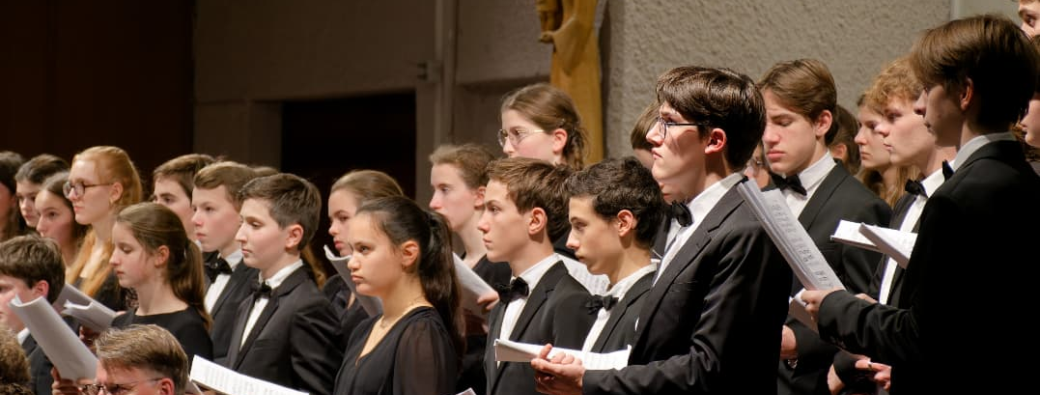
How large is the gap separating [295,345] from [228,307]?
0.60 meters

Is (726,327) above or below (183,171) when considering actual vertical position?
above

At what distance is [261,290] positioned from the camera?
3.93 meters

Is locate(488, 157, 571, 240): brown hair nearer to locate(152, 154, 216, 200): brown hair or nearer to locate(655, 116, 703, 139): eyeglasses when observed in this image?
locate(655, 116, 703, 139): eyeglasses

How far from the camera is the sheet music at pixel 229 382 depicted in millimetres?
3049

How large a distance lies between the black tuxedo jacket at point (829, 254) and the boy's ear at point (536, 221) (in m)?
0.64

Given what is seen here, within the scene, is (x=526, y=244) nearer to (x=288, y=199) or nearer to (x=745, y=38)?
(x=288, y=199)

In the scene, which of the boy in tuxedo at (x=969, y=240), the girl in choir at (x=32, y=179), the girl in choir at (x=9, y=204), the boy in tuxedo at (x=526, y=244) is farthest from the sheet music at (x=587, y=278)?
the girl in choir at (x=9, y=204)

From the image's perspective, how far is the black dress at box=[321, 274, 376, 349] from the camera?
403 centimetres

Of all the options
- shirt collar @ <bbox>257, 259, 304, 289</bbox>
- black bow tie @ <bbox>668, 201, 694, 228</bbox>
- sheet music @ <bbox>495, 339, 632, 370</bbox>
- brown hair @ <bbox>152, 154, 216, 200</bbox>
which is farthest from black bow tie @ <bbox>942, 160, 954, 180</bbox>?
brown hair @ <bbox>152, 154, 216, 200</bbox>

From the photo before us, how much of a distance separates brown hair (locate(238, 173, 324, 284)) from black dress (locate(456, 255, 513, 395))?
56cm

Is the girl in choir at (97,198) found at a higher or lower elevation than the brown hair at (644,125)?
lower

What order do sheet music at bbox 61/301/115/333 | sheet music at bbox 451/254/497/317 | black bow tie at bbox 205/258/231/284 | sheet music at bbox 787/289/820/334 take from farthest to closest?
1. black bow tie at bbox 205/258/231/284
2. sheet music at bbox 61/301/115/333
3. sheet music at bbox 451/254/497/317
4. sheet music at bbox 787/289/820/334

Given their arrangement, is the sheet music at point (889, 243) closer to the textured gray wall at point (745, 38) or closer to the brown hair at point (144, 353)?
the brown hair at point (144, 353)

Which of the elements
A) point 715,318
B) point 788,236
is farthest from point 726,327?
point 788,236
